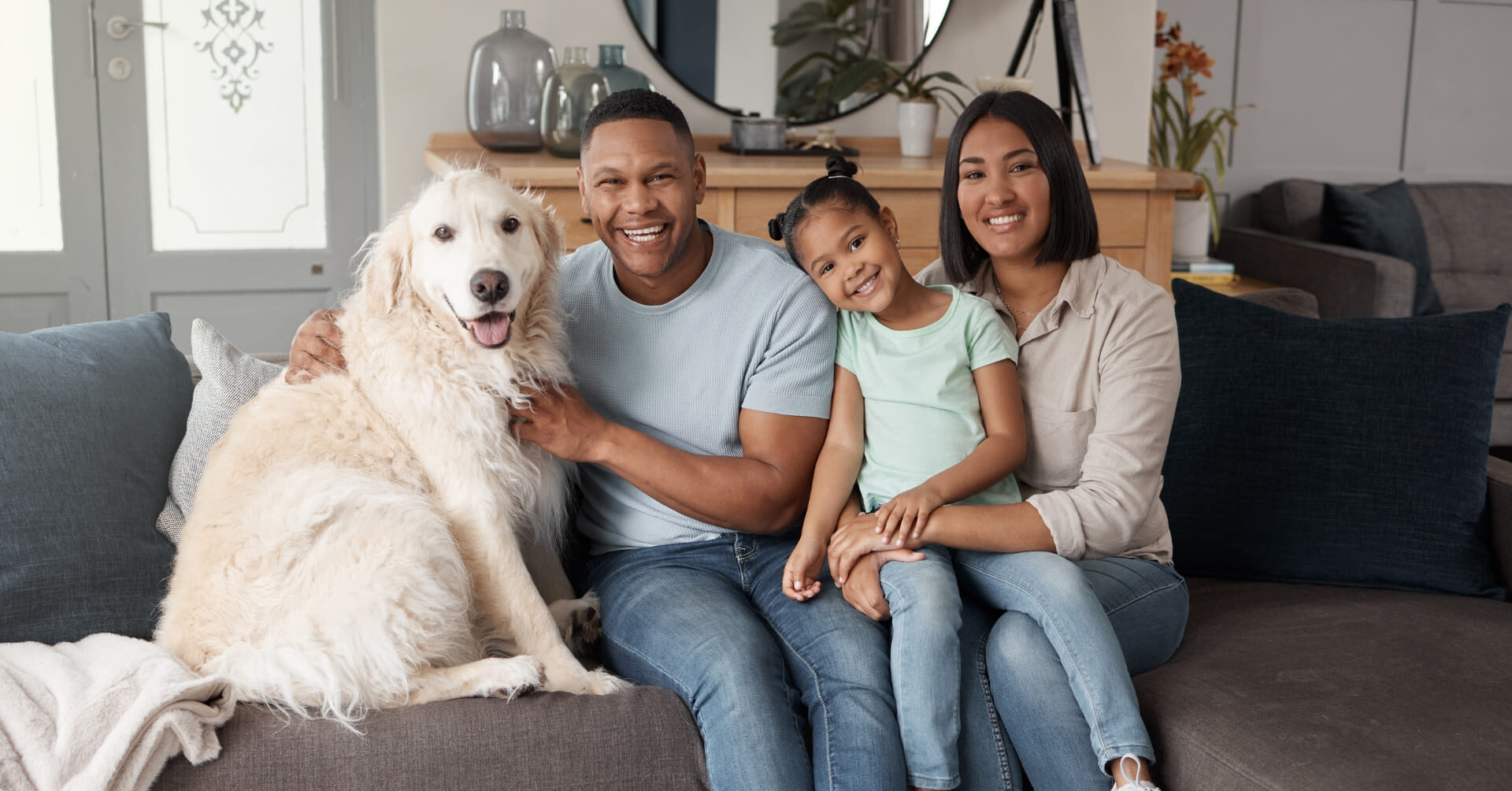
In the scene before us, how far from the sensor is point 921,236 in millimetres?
3166

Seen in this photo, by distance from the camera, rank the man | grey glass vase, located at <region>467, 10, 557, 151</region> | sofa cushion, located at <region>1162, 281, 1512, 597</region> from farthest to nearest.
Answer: grey glass vase, located at <region>467, 10, 557, 151</region>
sofa cushion, located at <region>1162, 281, 1512, 597</region>
the man

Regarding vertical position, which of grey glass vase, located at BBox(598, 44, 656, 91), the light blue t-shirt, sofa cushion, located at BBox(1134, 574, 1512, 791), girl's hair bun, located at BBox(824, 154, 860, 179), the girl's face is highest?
grey glass vase, located at BBox(598, 44, 656, 91)

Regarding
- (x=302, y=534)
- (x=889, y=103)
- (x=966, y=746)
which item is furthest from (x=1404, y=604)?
(x=889, y=103)

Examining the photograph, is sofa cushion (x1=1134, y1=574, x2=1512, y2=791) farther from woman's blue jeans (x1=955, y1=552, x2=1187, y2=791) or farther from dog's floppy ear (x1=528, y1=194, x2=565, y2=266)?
dog's floppy ear (x1=528, y1=194, x2=565, y2=266)

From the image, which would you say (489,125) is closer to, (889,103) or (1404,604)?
(889,103)

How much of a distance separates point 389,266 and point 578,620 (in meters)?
0.64

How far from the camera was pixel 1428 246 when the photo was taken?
4.62 m

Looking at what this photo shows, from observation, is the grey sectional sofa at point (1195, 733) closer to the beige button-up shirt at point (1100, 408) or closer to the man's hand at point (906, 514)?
the beige button-up shirt at point (1100, 408)

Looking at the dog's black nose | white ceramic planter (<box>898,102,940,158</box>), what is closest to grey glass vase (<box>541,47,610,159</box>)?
white ceramic planter (<box>898,102,940,158</box>)

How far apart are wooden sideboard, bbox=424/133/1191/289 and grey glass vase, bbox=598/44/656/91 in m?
0.31

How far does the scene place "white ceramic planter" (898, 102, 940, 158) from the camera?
11.4ft

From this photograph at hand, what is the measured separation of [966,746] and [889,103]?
2724 mm

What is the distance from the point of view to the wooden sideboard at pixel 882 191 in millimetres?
2945

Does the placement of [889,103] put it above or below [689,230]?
above
